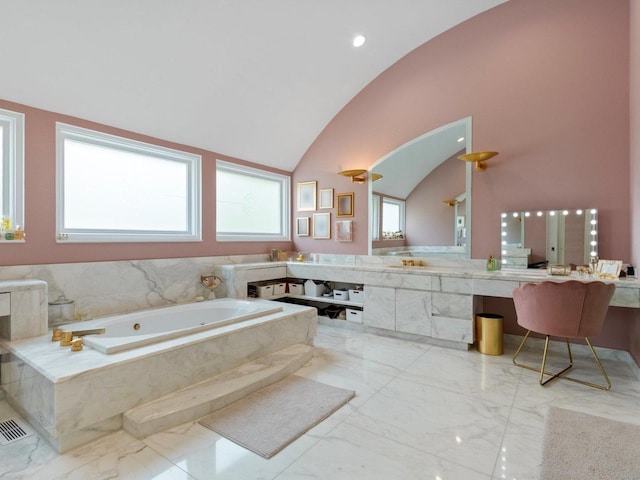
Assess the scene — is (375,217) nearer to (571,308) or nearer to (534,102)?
(534,102)

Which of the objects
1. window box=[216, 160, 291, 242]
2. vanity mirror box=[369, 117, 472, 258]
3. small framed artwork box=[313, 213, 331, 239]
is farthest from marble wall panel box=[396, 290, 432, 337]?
window box=[216, 160, 291, 242]

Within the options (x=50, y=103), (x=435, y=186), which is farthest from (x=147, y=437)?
(x=435, y=186)

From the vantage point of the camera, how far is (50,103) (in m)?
2.99

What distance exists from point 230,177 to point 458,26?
3.36 meters

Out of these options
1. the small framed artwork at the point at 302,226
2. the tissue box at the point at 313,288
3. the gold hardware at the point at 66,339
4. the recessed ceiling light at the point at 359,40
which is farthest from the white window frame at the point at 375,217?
the gold hardware at the point at 66,339

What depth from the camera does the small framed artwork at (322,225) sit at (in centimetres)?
508

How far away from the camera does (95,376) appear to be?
1.95 metres

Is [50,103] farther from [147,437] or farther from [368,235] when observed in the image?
[368,235]

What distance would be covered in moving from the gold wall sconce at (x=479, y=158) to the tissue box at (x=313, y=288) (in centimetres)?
236

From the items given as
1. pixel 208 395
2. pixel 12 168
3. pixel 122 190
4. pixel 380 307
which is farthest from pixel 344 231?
pixel 12 168

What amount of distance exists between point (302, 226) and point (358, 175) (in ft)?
4.00

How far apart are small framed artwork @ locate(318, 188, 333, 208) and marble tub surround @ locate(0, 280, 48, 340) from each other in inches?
135

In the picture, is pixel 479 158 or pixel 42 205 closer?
pixel 42 205

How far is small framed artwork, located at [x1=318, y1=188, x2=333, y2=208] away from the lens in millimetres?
5070
